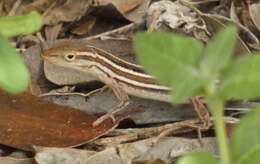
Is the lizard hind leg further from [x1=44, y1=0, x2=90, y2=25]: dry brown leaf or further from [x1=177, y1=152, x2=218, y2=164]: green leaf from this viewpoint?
[x1=177, y1=152, x2=218, y2=164]: green leaf

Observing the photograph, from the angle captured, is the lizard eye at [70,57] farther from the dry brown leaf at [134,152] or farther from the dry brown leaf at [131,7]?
the dry brown leaf at [134,152]

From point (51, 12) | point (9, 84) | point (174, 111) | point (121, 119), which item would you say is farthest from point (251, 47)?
point (9, 84)

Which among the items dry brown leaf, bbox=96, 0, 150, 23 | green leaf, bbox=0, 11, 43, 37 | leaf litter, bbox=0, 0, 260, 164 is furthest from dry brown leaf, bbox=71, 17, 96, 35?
green leaf, bbox=0, 11, 43, 37

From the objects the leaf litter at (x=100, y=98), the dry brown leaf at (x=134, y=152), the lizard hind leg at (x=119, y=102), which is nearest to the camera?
the dry brown leaf at (x=134, y=152)

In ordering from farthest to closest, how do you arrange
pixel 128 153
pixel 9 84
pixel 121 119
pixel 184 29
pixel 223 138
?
pixel 184 29
pixel 121 119
pixel 128 153
pixel 9 84
pixel 223 138

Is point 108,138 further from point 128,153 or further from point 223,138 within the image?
point 223,138

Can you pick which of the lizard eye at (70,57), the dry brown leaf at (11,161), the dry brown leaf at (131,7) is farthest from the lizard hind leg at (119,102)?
the dry brown leaf at (131,7)

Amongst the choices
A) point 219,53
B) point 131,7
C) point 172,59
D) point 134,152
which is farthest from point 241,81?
point 131,7
